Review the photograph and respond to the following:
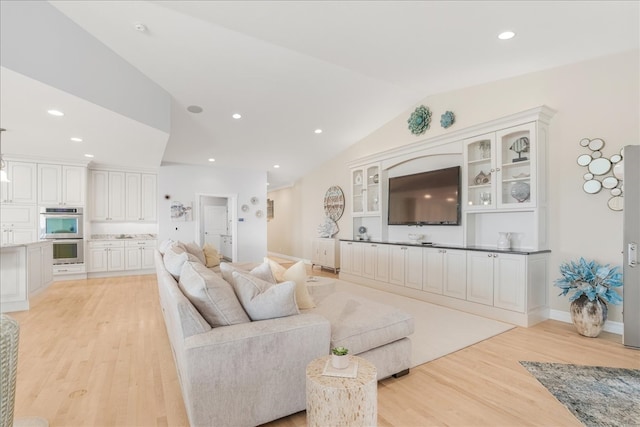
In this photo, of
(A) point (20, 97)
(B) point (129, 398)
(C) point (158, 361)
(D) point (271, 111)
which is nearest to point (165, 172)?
(D) point (271, 111)

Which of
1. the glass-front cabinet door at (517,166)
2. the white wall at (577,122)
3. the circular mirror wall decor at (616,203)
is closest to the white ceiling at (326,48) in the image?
the white wall at (577,122)

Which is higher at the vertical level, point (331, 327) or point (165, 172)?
point (165, 172)

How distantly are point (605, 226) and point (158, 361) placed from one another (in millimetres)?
4732

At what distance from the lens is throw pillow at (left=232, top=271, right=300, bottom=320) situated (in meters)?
1.96

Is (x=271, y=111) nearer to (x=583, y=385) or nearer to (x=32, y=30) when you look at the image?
(x=32, y=30)

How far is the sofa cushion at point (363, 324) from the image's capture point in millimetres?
2117

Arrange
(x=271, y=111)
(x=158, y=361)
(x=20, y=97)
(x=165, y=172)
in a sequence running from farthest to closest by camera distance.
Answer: (x=165, y=172) < (x=271, y=111) < (x=20, y=97) < (x=158, y=361)

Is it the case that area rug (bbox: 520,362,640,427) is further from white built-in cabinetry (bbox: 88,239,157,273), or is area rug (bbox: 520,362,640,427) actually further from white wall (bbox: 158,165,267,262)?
white built-in cabinetry (bbox: 88,239,157,273)

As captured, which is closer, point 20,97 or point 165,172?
point 20,97

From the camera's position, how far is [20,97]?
3162mm

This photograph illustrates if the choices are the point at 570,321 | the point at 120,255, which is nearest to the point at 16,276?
the point at 120,255

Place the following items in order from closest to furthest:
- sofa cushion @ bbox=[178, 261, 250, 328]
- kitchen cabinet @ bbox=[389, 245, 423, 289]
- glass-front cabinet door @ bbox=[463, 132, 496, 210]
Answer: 1. sofa cushion @ bbox=[178, 261, 250, 328]
2. glass-front cabinet door @ bbox=[463, 132, 496, 210]
3. kitchen cabinet @ bbox=[389, 245, 423, 289]

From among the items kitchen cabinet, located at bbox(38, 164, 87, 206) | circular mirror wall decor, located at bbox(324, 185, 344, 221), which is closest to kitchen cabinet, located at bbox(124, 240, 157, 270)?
kitchen cabinet, located at bbox(38, 164, 87, 206)

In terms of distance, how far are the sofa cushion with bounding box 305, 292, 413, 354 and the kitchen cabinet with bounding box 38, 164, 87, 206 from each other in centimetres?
634
